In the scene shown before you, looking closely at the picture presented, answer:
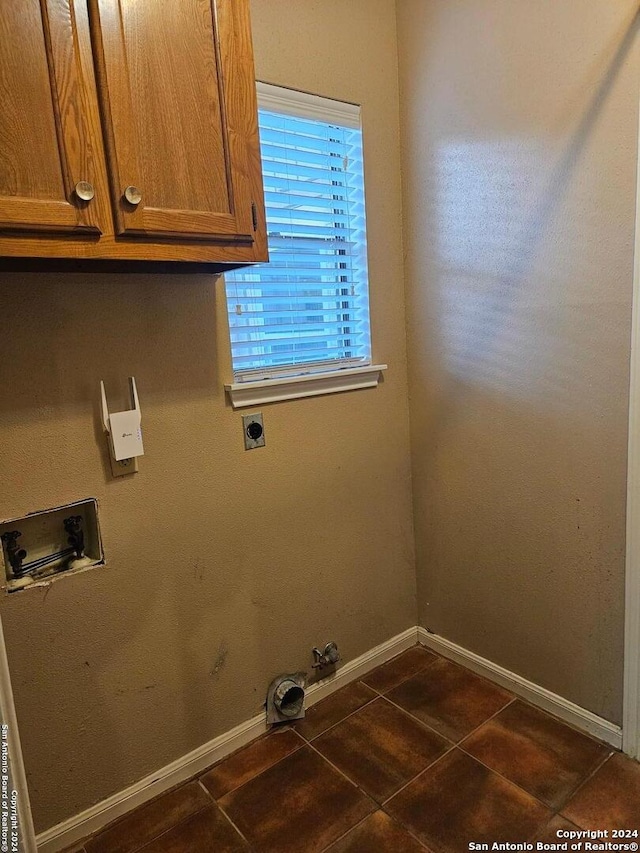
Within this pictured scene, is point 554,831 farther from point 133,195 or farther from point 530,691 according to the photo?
point 133,195

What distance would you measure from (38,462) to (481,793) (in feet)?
5.18

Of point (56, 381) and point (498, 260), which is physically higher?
point (498, 260)

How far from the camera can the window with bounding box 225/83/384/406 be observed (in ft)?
5.79

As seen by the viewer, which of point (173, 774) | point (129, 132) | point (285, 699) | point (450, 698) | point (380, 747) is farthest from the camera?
point (450, 698)

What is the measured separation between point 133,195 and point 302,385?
0.87m

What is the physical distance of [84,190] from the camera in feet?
3.58

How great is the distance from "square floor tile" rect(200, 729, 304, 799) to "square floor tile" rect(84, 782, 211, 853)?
0.05 metres

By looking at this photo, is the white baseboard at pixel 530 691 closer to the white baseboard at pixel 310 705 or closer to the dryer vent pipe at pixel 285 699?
the white baseboard at pixel 310 705

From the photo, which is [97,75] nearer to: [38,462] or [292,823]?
[38,462]

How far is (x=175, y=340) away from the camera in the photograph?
62.7 inches

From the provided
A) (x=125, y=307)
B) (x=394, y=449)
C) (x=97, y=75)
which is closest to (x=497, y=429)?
(x=394, y=449)

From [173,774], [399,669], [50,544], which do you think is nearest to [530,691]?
[399,669]

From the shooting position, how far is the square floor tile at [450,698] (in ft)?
6.22

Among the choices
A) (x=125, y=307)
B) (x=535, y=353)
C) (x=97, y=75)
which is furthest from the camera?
(x=535, y=353)
